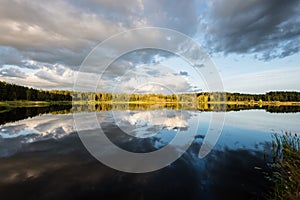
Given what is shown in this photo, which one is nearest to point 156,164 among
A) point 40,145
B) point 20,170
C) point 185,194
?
point 185,194

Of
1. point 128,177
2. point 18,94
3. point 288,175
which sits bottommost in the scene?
point 128,177

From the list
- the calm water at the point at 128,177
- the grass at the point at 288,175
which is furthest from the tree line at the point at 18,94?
the grass at the point at 288,175

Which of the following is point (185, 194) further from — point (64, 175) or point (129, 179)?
point (64, 175)

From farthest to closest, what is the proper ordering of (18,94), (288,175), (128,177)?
(18,94) → (128,177) → (288,175)

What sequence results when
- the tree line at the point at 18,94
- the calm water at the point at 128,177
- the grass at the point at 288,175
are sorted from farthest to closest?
1. the tree line at the point at 18,94
2. the calm water at the point at 128,177
3. the grass at the point at 288,175

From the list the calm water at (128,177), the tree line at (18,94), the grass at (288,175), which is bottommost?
the calm water at (128,177)

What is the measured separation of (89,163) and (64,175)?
1868 mm

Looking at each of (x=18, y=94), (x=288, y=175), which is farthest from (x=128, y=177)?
(x=18, y=94)

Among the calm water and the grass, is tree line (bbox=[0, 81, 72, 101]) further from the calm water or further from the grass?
the grass

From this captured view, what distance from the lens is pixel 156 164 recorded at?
33.4 ft

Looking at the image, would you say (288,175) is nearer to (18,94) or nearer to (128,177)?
(128,177)

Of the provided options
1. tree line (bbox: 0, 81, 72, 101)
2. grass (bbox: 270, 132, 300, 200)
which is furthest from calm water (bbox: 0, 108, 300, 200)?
tree line (bbox: 0, 81, 72, 101)

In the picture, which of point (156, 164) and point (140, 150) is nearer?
point (156, 164)

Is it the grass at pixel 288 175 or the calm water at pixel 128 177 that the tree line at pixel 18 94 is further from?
the grass at pixel 288 175
